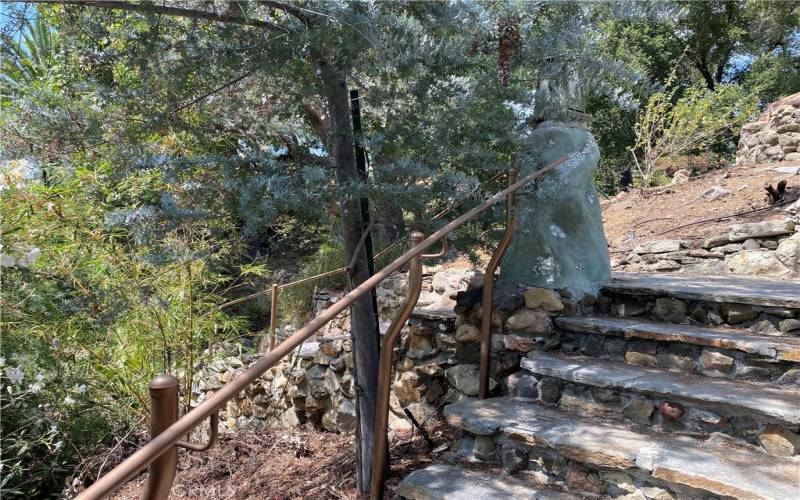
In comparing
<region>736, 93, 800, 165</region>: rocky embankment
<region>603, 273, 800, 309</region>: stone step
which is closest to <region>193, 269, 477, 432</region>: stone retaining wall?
<region>603, 273, 800, 309</region>: stone step

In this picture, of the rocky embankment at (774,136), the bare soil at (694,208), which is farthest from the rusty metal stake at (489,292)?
the rocky embankment at (774,136)

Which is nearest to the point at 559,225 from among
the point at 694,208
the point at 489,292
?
the point at 489,292

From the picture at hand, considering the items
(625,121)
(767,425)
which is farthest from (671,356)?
(625,121)

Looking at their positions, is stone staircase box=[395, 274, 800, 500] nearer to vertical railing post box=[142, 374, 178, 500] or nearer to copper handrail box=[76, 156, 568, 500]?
copper handrail box=[76, 156, 568, 500]

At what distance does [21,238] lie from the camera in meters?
2.86

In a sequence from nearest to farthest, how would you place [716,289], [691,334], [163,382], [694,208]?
[163,382] → [691,334] → [716,289] → [694,208]

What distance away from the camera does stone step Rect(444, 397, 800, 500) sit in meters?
1.50

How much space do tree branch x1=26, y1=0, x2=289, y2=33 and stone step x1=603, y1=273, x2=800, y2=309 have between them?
6.48 ft

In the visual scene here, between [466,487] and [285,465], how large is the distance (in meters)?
1.37

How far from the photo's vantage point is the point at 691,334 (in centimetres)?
215

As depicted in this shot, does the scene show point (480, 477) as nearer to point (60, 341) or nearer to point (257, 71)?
point (257, 71)

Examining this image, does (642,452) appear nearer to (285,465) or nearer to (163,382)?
(163,382)

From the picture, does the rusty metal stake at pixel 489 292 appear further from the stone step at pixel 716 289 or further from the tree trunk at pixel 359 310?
the stone step at pixel 716 289

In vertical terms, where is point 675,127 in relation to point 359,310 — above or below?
above
